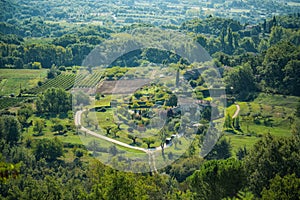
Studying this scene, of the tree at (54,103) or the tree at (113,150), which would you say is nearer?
the tree at (113,150)

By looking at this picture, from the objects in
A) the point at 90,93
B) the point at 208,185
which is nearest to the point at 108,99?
the point at 90,93

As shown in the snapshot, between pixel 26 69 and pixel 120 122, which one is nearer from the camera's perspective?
pixel 120 122

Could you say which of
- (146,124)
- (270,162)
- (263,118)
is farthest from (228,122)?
(270,162)

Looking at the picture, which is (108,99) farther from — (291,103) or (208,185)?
(208,185)

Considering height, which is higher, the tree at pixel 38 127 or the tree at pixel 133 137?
the tree at pixel 133 137

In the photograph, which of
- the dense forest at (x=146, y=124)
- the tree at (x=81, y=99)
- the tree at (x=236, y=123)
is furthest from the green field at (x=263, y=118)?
the tree at (x=81, y=99)

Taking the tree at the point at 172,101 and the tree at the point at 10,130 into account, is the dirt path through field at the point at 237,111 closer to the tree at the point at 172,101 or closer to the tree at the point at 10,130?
the tree at the point at 172,101
